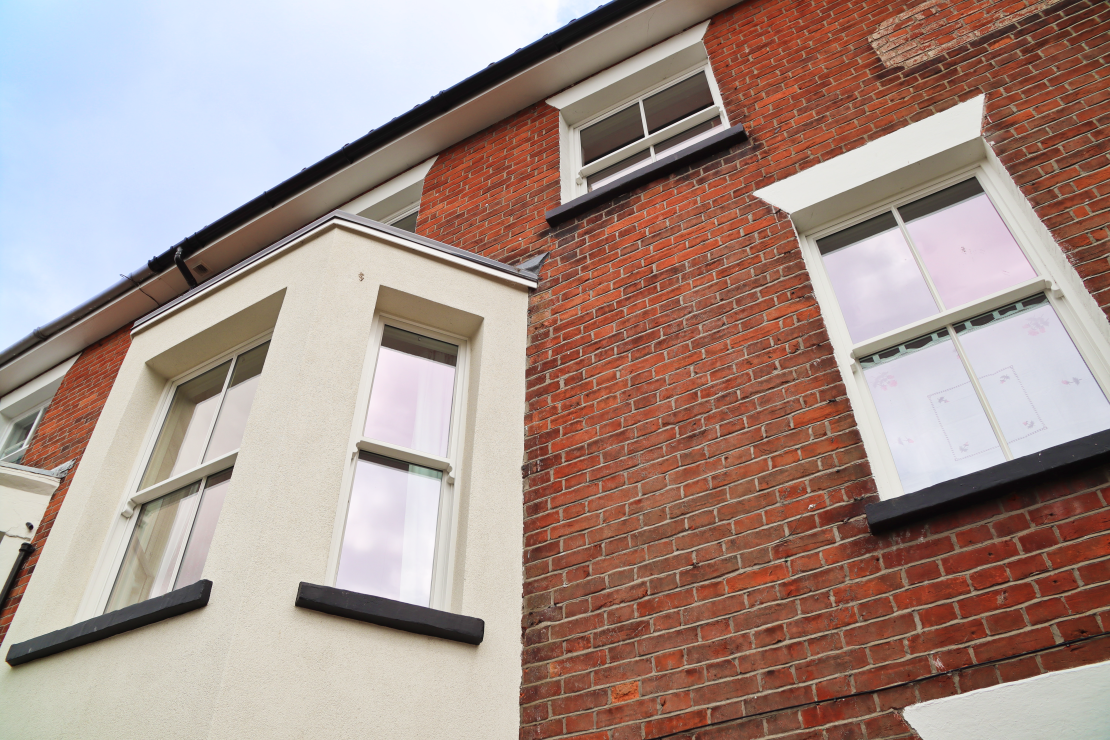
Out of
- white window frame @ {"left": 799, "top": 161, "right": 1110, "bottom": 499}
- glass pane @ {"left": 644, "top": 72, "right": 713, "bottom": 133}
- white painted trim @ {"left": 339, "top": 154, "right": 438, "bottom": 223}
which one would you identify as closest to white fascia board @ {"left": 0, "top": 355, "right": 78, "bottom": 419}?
white painted trim @ {"left": 339, "top": 154, "right": 438, "bottom": 223}

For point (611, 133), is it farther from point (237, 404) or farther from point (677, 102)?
point (237, 404)

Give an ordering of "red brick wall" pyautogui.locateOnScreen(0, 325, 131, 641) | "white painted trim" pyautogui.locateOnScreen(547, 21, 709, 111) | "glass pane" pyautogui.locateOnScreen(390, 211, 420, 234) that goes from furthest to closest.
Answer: "glass pane" pyautogui.locateOnScreen(390, 211, 420, 234), "red brick wall" pyautogui.locateOnScreen(0, 325, 131, 641), "white painted trim" pyautogui.locateOnScreen(547, 21, 709, 111)

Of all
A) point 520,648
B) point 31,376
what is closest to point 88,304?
point 31,376

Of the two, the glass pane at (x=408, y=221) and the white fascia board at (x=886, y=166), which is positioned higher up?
the glass pane at (x=408, y=221)

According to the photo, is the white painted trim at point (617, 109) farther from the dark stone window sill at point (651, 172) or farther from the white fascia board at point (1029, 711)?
the white fascia board at point (1029, 711)

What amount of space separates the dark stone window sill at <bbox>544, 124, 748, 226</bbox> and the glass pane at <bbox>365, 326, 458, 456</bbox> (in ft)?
4.65

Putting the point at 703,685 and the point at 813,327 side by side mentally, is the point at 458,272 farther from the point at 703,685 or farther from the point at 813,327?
the point at 703,685

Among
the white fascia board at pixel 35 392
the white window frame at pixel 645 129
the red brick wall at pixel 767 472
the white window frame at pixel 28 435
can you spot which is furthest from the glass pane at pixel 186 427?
the white fascia board at pixel 35 392

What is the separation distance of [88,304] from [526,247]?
214 inches

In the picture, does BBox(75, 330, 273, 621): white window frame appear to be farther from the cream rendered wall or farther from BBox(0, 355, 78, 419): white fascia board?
BBox(0, 355, 78, 419): white fascia board

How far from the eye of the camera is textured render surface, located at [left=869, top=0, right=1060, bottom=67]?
16.4 feet

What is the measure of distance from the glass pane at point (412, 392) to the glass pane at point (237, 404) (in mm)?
790

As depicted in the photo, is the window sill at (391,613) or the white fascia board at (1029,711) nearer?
the white fascia board at (1029,711)

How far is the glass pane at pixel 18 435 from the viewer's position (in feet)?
28.3
